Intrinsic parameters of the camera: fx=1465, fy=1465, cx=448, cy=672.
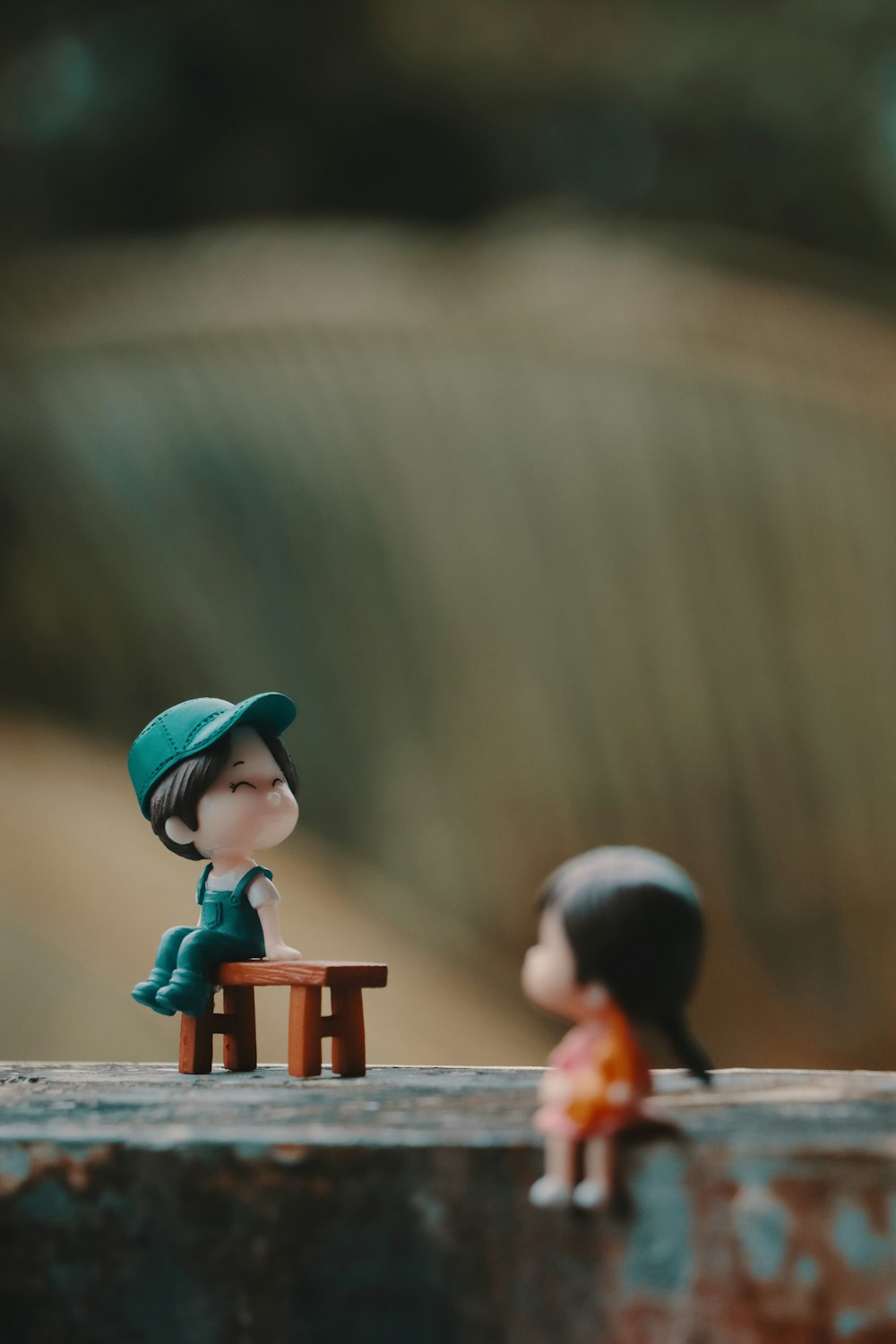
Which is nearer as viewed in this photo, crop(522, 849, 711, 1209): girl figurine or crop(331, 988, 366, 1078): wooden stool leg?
crop(522, 849, 711, 1209): girl figurine

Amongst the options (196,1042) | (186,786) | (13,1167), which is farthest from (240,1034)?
(13,1167)

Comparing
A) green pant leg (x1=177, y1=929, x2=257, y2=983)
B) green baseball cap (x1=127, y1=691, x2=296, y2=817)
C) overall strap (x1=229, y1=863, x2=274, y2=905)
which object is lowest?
green pant leg (x1=177, y1=929, x2=257, y2=983)

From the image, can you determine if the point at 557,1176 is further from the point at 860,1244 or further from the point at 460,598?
the point at 460,598

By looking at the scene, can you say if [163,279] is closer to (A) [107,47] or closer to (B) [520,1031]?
(A) [107,47]

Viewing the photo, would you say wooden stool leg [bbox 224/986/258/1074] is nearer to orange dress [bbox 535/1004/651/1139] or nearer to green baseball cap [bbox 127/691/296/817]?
green baseball cap [bbox 127/691/296/817]

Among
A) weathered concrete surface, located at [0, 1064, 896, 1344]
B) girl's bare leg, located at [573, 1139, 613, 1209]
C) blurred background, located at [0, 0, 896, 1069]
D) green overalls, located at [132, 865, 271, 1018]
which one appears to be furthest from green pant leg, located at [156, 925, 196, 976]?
blurred background, located at [0, 0, 896, 1069]

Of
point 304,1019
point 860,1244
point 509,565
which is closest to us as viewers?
point 860,1244

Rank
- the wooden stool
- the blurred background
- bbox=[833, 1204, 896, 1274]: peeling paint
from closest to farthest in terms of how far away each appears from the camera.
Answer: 1. bbox=[833, 1204, 896, 1274]: peeling paint
2. the wooden stool
3. the blurred background
